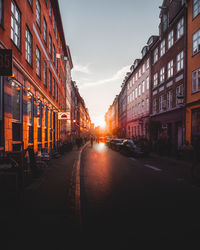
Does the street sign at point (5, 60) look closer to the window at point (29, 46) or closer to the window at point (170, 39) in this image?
the window at point (29, 46)

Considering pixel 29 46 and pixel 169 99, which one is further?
pixel 169 99

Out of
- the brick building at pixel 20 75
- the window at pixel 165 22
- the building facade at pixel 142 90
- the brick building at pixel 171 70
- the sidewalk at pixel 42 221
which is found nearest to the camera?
the sidewalk at pixel 42 221

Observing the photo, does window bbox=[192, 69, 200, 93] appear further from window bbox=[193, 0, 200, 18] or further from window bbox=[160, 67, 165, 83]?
window bbox=[160, 67, 165, 83]

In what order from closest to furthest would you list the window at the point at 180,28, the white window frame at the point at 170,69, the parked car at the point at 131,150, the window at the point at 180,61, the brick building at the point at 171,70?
the parked car at the point at 131,150 < the brick building at the point at 171,70 < the window at the point at 180,28 < the window at the point at 180,61 < the white window frame at the point at 170,69

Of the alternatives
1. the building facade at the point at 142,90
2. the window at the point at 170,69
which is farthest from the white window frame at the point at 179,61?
the building facade at the point at 142,90

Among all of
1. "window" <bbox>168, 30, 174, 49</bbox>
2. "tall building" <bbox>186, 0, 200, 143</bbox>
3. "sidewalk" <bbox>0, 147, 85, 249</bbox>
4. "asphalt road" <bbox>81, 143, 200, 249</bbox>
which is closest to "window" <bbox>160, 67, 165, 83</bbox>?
"window" <bbox>168, 30, 174, 49</bbox>

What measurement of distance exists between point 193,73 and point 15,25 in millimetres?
14787

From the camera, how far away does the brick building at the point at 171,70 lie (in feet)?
65.1

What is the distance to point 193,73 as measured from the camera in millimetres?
17688

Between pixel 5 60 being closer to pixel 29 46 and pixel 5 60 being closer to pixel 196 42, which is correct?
pixel 29 46

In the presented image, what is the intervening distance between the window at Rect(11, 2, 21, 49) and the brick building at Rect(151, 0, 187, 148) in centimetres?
1336

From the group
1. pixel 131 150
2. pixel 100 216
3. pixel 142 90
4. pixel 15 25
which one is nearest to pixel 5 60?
pixel 100 216

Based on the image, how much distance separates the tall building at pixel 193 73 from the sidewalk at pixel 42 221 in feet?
A: 48.1

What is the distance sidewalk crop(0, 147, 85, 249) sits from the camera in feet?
10.1
